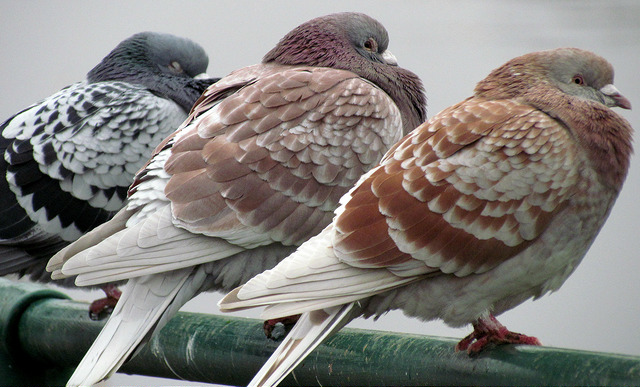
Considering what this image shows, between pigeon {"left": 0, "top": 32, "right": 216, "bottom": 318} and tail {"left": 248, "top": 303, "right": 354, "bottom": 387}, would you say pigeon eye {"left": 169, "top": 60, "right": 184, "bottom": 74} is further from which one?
tail {"left": 248, "top": 303, "right": 354, "bottom": 387}

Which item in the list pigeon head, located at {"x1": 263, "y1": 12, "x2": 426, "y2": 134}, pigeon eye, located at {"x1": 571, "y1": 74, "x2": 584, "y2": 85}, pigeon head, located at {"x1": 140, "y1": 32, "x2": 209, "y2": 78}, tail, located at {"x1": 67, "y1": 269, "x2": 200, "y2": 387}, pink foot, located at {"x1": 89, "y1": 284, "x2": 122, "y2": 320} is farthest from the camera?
pigeon head, located at {"x1": 140, "y1": 32, "x2": 209, "y2": 78}

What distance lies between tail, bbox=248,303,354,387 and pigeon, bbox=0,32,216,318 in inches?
75.3

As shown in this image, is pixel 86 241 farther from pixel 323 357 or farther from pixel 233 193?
pixel 323 357

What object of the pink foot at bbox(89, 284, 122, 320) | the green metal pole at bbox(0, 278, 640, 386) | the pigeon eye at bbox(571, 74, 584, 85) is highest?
the pigeon eye at bbox(571, 74, 584, 85)

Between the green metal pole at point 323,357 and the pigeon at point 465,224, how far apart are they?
12 cm

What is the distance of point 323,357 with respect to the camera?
8.54 ft

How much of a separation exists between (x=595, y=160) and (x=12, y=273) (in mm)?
2952

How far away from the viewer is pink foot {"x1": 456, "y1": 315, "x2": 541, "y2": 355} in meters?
2.37

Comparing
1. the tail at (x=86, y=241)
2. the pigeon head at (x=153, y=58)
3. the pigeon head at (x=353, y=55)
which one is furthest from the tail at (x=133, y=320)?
the pigeon head at (x=153, y=58)

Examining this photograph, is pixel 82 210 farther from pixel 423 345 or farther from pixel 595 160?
pixel 595 160

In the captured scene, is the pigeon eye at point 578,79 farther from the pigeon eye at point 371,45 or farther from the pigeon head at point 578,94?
the pigeon eye at point 371,45

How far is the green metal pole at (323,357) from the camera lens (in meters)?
2.07

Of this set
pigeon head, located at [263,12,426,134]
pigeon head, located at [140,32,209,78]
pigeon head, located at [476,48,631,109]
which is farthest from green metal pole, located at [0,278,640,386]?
pigeon head, located at [140,32,209,78]

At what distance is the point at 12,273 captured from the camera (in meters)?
4.17
